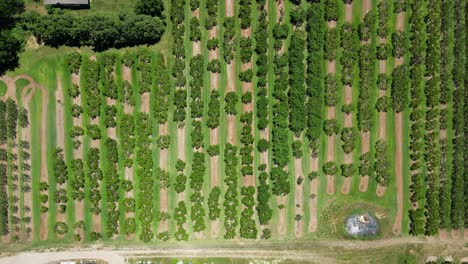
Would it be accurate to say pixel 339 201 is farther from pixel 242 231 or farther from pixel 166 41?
pixel 166 41

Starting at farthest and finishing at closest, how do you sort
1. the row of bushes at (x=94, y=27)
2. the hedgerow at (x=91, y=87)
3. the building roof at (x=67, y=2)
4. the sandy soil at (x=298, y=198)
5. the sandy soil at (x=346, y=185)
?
the sandy soil at (x=346, y=185) → the sandy soil at (x=298, y=198) → the hedgerow at (x=91, y=87) → the building roof at (x=67, y=2) → the row of bushes at (x=94, y=27)

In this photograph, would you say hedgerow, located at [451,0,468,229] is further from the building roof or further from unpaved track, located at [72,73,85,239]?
unpaved track, located at [72,73,85,239]

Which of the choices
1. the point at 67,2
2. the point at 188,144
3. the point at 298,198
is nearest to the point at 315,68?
the point at 298,198

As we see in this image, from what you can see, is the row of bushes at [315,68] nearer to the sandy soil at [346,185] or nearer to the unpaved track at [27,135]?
the sandy soil at [346,185]

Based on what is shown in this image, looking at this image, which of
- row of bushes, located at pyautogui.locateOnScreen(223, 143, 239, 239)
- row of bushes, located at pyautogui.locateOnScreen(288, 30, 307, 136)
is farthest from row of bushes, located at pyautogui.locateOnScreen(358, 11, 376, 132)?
row of bushes, located at pyautogui.locateOnScreen(223, 143, 239, 239)

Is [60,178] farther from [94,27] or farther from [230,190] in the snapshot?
[230,190]

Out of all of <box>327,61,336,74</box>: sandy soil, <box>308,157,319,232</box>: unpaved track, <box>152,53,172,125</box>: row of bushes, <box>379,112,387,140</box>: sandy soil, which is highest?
<box>327,61,336,74</box>: sandy soil

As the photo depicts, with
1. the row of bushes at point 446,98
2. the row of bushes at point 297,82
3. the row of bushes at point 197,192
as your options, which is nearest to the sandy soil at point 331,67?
the row of bushes at point 297,82
